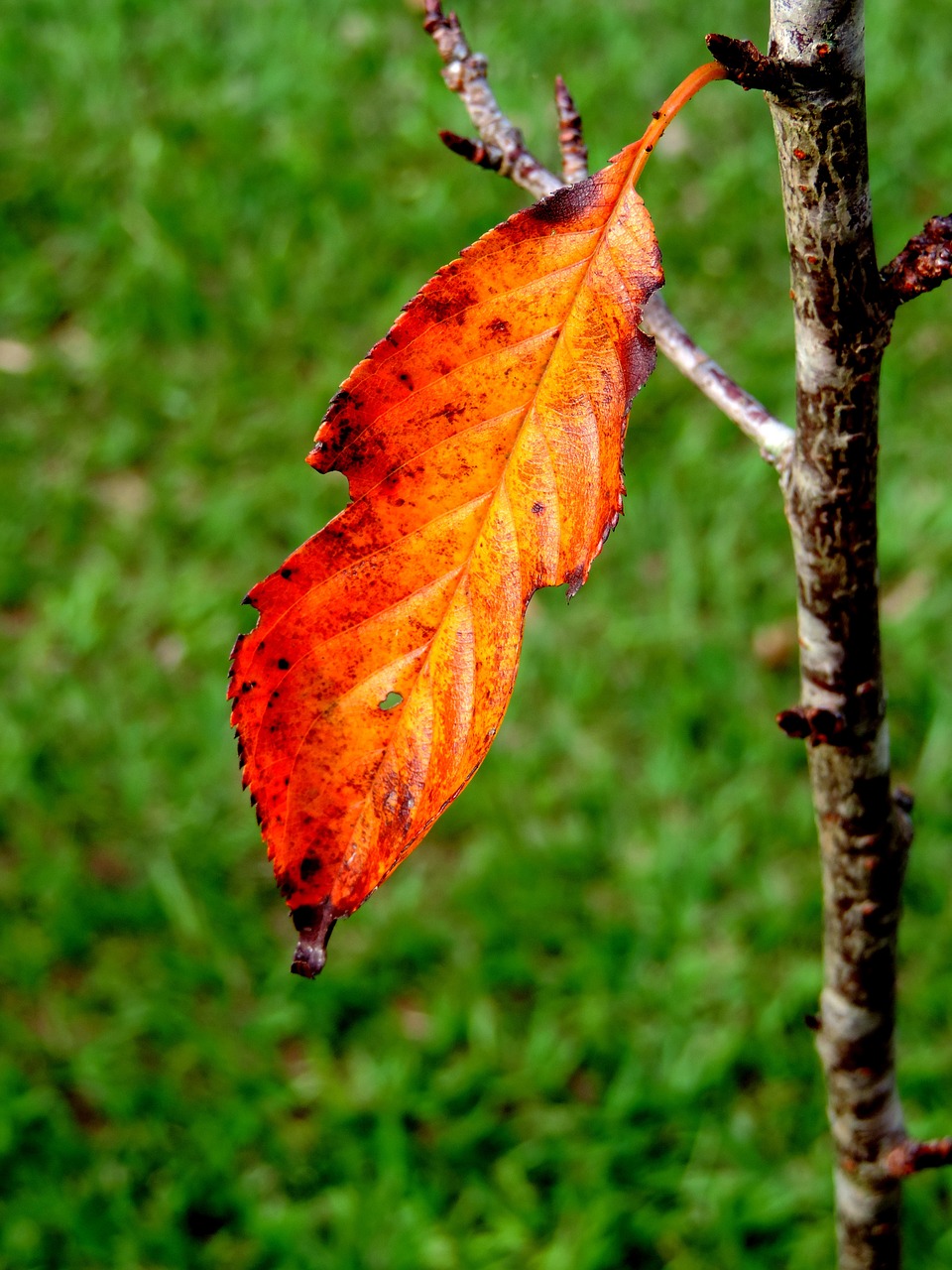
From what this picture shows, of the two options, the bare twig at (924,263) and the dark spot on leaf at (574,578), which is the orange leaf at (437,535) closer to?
the dark spot on leaf at (574,578)

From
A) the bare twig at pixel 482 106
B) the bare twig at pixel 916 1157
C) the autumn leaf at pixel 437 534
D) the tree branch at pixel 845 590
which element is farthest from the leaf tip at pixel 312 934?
the bare twig at pixel 916 1157

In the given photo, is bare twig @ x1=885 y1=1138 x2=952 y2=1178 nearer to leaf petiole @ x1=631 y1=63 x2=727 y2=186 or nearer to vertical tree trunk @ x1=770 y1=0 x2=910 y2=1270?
vertical tree trunk @ x1=770 y1=0 x2=910 y2=1270

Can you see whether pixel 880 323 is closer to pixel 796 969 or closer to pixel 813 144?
pixel 813 144

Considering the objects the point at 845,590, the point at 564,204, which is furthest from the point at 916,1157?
the point at 564,204

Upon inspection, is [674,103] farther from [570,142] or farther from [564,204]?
[570,142]

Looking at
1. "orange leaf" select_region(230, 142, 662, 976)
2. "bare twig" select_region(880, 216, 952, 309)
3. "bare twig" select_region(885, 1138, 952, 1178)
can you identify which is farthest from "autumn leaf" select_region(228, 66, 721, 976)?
"bare twig" select_region(885, 1138, 952, 1178)

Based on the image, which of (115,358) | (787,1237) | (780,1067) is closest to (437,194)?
(115,358)
